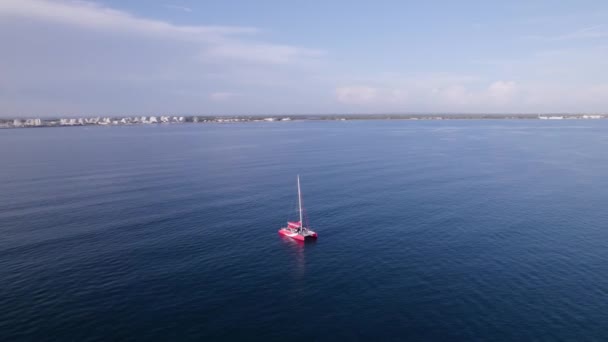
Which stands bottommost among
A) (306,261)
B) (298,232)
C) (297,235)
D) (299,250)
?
(306,261)

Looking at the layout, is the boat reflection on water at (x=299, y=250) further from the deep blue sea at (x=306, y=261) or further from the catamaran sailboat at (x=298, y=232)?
the catamaran sailboat at (x=298, y=232)

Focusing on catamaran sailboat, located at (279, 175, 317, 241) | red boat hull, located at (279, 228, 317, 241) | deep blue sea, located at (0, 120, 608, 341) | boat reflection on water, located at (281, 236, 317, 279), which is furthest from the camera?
catamaran sailboat, located at (279, 175, 317, 241)

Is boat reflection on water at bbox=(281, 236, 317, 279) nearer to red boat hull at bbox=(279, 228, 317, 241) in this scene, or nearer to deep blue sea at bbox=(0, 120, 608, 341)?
deep blue sea at bbox=(0, 120, 608, 341)

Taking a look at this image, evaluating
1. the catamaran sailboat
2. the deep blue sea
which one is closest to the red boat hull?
Result: the catamaran sailboat

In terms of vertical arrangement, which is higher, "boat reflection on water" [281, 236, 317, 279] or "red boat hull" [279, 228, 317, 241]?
"red boat hull" [279, 228, 317, 241]

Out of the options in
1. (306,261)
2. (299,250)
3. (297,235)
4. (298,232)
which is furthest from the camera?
(298,232)

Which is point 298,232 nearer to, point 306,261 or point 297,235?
point 297,235

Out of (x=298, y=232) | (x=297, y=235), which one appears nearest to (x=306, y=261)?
(x=297, y=235)

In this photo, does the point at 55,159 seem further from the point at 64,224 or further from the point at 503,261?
the point at 503,261

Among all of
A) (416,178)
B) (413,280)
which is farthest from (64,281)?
(416,178)
